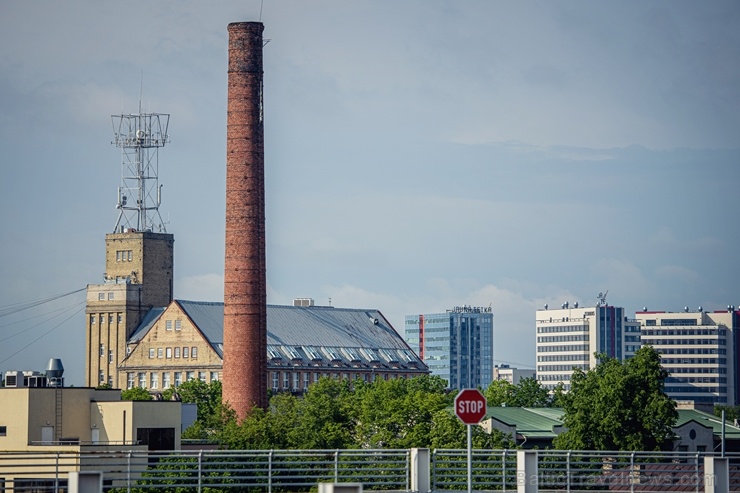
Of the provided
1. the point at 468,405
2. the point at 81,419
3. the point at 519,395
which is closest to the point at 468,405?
the point at 468,405

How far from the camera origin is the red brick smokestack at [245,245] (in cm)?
8231

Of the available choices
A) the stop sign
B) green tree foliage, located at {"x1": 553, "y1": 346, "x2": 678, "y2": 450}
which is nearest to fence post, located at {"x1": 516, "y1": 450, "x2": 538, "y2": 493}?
the stop sign

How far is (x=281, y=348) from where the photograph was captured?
150000 mm

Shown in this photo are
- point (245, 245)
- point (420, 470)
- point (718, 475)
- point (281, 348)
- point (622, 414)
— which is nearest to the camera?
point (420, 470)

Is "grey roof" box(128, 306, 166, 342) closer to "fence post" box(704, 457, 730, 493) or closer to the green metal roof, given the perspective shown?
the green metal roof

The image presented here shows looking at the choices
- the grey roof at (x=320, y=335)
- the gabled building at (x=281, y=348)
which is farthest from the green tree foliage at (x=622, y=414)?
the grey roof at (x=320, y=335)

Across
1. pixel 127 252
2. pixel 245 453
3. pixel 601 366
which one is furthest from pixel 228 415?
pixel 127 252

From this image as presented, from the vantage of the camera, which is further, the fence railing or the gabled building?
the gabled building

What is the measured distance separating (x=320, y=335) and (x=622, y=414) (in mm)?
81472

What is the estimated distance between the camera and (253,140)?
82.4 m

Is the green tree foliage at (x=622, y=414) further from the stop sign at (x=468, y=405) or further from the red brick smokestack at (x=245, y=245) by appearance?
the stop sign at (x=468, y=405)

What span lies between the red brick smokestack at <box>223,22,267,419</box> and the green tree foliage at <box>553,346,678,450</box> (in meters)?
18.4

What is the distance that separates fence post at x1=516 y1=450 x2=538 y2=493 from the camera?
3512cm

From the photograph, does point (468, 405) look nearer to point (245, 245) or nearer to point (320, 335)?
point (245, 245)
